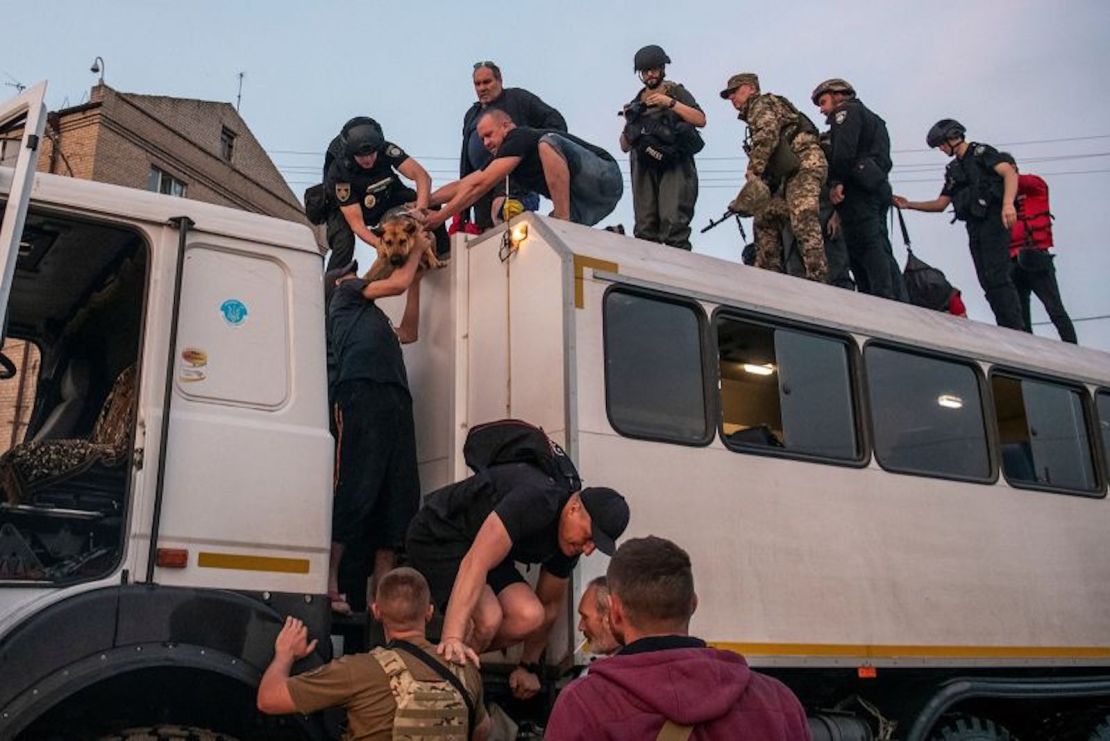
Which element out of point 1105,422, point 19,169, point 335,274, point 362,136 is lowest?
point 1105,422

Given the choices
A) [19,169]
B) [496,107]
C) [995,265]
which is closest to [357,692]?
[19,169]

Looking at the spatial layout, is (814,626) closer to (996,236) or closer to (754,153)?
(754,153)

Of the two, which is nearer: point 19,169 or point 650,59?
point 19,169

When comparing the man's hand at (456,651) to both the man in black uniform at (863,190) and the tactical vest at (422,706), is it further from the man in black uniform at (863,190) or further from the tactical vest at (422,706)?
the man in black uniform at (863,190)

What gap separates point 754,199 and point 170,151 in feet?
78.8

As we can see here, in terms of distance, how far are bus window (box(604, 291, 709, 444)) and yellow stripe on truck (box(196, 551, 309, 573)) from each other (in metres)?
1.50

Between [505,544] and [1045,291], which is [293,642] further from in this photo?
[1045,291]

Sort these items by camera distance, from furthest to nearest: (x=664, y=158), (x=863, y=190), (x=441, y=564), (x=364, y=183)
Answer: (x=863, y=190)
(x=664, y=158)
(x=364, y=183)
(x=441, y=564)

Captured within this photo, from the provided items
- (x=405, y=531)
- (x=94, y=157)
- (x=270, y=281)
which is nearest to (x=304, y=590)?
(x=405, y=531)

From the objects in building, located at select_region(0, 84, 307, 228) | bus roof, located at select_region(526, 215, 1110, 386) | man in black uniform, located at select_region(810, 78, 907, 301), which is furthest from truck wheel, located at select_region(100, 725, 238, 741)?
building, located at select_region(0, 84, 307, 228)

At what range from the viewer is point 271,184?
3416 centimetres

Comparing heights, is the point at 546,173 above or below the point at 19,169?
above

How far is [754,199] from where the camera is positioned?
7980 millimetres

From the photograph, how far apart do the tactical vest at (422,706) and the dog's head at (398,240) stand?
6.54 feet
